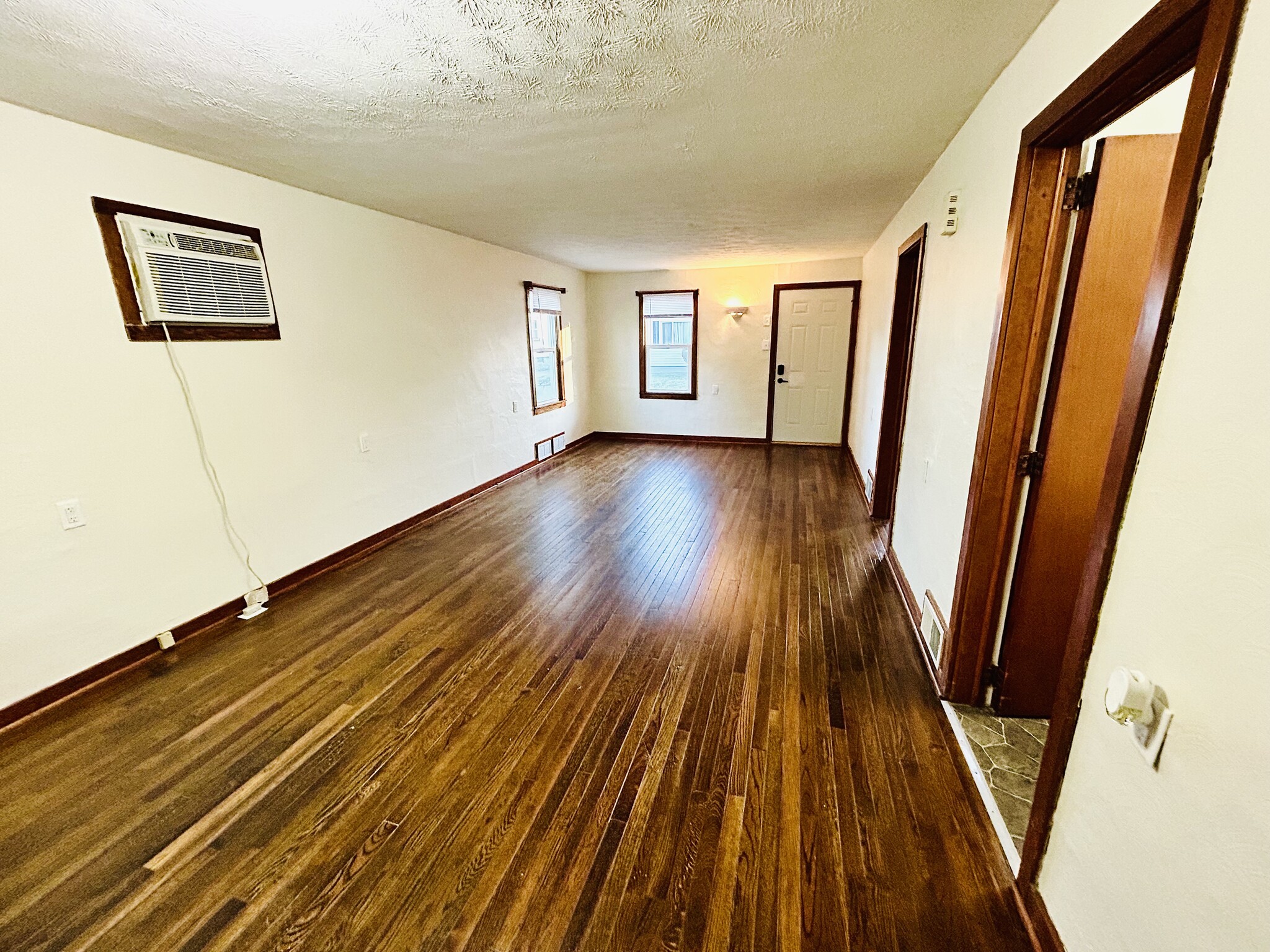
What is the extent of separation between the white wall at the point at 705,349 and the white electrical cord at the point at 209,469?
16.5ft

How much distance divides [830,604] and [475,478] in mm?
3404

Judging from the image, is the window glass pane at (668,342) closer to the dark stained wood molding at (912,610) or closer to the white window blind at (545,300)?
the white window blind at (545,300)

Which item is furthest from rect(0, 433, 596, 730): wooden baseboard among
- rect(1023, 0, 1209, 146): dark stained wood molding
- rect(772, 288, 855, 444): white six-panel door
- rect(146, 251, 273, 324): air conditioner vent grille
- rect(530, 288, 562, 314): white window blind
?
rect(772, 288, 855, 444): white six-panel door

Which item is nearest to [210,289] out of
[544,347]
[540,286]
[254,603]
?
[254,603]

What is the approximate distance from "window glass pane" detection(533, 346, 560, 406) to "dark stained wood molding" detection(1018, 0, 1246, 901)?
17.3 feet

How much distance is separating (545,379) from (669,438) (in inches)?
→ 82.3

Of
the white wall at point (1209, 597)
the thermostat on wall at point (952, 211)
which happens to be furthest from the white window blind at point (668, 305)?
the white wall at point (1209, 597)

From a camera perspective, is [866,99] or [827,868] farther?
[866,99]

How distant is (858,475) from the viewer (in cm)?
532

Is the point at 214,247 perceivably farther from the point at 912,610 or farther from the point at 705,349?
the point at 705,349

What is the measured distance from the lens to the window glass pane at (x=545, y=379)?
585 cm

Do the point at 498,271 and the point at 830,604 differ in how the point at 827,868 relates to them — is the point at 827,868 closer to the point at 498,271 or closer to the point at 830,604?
the point at 830,604

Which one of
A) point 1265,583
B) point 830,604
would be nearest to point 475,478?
point 830,604

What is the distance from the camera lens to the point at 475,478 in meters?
4.90
